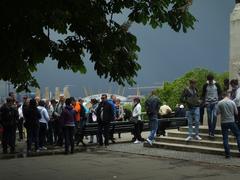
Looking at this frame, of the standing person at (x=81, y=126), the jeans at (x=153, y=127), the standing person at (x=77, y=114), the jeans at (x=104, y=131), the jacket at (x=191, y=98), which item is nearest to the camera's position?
the jacket at (x=191, y=98)

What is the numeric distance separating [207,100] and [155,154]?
92.9 inches

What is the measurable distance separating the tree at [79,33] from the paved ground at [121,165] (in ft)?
9.21

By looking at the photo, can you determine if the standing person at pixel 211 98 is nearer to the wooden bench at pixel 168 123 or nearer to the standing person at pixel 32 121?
the wooden bench at pixel 168 123

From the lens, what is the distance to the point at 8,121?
1656cm

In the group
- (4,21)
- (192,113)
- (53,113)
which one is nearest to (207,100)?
(192,113)

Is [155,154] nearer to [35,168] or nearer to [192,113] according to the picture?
[192,113]

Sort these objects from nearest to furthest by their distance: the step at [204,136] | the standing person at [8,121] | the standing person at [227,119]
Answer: the standing person at [227,119], the step at [204,136], the standing person at [8,121]

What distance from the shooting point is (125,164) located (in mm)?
13594

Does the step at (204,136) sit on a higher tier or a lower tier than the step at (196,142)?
higher

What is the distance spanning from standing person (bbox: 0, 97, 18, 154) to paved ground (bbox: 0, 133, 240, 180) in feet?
3.50

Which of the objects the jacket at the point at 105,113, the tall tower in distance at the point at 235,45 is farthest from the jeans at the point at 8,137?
the tall tower in distance at the point at 235,45

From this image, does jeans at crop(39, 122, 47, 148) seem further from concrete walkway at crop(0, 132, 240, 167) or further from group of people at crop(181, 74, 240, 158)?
group of people at crop(181, 74, 240, 158)

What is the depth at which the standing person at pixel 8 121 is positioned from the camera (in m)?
16.5

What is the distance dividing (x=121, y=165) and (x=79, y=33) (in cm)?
490
